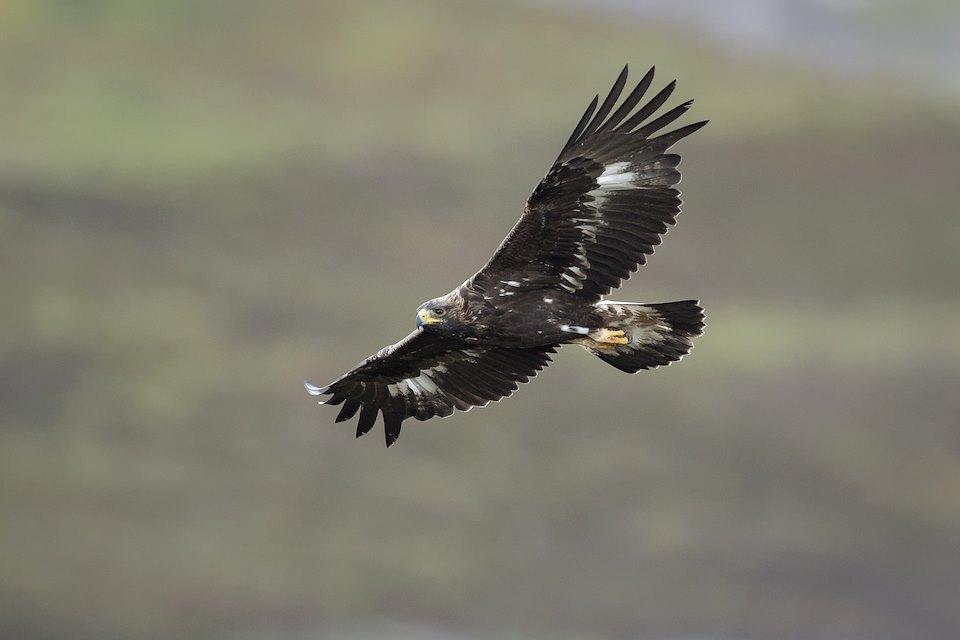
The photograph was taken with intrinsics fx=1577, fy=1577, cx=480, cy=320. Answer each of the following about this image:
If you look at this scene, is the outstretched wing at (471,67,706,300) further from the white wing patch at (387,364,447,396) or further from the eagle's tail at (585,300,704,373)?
the white wing patch at (387,364,447,396)

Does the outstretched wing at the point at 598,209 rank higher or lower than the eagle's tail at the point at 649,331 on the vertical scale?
higher

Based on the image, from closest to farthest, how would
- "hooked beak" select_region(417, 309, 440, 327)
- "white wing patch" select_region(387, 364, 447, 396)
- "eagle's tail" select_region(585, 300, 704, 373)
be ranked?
"hooked beak" select_region(417, 309, 440, 327) < "eagle's tail" select_region(585, 300, 704, 373) < "white wing patch" select_region(387, 364, 447, 396)

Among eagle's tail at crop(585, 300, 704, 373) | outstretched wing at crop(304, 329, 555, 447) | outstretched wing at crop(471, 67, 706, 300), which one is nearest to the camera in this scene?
outstretched wing at crop(471, 67, 706, 300)

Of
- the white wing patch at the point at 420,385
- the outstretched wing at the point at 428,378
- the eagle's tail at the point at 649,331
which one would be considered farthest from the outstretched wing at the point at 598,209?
the white wing patch at the point at 420,385

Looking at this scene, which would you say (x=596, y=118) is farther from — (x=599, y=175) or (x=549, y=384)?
(x=549, y=384)

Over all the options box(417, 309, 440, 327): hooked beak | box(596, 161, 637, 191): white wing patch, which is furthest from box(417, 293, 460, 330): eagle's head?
box(596, 161, 637, 191): white wing patch

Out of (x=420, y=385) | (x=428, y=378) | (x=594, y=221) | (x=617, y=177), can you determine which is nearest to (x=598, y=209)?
(x=594, y=221)

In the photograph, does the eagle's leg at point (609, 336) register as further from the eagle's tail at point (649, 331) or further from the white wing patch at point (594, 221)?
the white wing patch at point (594, 221)

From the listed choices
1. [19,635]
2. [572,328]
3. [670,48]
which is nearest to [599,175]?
[572,328]

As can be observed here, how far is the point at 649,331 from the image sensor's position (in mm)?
12711

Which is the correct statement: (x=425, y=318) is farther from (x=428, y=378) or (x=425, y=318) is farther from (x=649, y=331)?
(x=649, y=331)

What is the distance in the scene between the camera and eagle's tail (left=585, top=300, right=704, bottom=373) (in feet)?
41.4

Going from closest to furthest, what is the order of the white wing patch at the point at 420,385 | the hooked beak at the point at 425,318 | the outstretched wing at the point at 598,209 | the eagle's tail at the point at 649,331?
the outstretched wing at the point at 598,209 < the hooked beak at the point at 425,318 < the eagle's tail at the point at 649,331 < the white wing patch at the point at 420,385

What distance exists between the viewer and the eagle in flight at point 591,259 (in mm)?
12156
